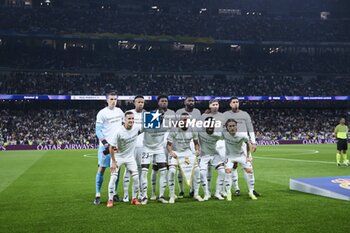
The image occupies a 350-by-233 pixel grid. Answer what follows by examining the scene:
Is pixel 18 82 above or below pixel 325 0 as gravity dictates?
below

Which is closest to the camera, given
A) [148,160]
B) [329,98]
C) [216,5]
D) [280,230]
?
[280,230]

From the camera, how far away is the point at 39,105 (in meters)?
49.7

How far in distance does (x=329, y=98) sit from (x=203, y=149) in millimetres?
48455

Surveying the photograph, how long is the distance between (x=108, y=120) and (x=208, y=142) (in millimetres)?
2617

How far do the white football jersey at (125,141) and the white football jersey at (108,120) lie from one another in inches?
26.6

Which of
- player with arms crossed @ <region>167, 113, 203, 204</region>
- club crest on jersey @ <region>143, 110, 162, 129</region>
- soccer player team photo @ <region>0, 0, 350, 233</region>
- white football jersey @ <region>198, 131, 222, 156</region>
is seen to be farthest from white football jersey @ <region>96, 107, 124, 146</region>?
soccer player team photo @ <region>0, 0, 350, 233</region>

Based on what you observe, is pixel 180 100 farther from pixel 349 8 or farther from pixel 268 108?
pixel 349 8

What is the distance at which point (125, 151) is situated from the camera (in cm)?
974

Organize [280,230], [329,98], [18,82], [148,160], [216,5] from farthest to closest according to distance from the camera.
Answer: [216,5] → [329,98] → [18,82] → [148,160] → [280,230]

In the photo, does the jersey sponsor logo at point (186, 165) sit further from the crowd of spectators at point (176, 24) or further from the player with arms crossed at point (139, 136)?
the crowd of spectators at point (176, 24)

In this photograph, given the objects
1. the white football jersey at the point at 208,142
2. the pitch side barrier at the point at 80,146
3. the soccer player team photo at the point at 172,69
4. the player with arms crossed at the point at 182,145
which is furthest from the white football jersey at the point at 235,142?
the pitch side barrier at the point at 80,146

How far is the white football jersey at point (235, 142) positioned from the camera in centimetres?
1066

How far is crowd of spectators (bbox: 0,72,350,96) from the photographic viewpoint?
49219mm

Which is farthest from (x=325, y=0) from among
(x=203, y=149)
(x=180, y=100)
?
(x=203, y=149)
